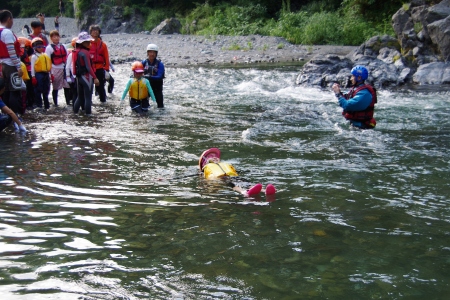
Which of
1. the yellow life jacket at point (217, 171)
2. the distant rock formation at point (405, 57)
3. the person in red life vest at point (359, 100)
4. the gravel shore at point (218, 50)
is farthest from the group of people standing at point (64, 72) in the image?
the gravel shore at point (218, 50)

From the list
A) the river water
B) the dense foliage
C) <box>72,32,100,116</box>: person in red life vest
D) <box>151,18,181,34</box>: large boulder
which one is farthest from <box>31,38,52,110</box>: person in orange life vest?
<box>151,18,181,34</box>: large boulder

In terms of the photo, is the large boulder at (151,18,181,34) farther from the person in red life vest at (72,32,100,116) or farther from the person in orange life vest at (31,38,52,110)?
the person in red life vest at (72,32,100,116)

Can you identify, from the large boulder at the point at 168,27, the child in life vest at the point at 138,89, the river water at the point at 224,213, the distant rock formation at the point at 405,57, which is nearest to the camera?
the river water at the point at 224,213

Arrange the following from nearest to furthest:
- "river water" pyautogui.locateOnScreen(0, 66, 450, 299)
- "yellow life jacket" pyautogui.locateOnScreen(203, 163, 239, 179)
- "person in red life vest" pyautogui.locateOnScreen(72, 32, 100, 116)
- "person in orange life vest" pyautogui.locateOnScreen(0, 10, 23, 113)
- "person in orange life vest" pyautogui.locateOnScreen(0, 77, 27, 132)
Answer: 1. "river water" pyautogui.locateOnScreen(0, 66, 450, 299)
2. "yellow life jacket" pyautogui.locateOnScreen(203, 163, 239, 179)
3. "person in orange life vest" pyautogui.locateOnScreen(0, 10, 23, 113)
4. "person in orange life vest" pyautogui.locateOnScreen(0, 77, 27, 132)
5. "person in red life vest" pyautogui.locateOnScreen(72, 32, 100, 116)

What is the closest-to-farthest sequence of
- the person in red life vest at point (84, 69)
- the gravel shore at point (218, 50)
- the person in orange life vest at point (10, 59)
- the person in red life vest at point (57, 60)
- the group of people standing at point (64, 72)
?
the person in orange life vest at point (10, 59) < the group of people standing at point (64, 72) < the person in red life vest at point (84, 69) < the person in red life vest at point (57, 60) < the gravel shore at point (218, 50)

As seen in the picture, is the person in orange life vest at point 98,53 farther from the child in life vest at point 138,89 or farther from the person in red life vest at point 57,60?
the child in life vest at point 138,89

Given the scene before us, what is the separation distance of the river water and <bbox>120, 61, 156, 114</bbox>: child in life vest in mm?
1109

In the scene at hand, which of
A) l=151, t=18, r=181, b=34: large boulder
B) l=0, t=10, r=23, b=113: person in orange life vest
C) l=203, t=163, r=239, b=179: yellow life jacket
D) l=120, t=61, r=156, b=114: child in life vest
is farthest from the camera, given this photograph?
l=151, t=18, r=181, b=34: large boulder

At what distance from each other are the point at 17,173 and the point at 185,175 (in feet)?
7.69

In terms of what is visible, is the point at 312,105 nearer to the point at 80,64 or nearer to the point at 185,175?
the point at 80,64

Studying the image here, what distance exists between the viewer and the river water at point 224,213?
393 centimetres

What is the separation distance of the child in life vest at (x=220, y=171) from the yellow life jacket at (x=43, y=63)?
648 cm

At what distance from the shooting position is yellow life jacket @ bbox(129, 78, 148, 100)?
37.6ft

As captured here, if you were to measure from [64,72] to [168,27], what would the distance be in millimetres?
28461
